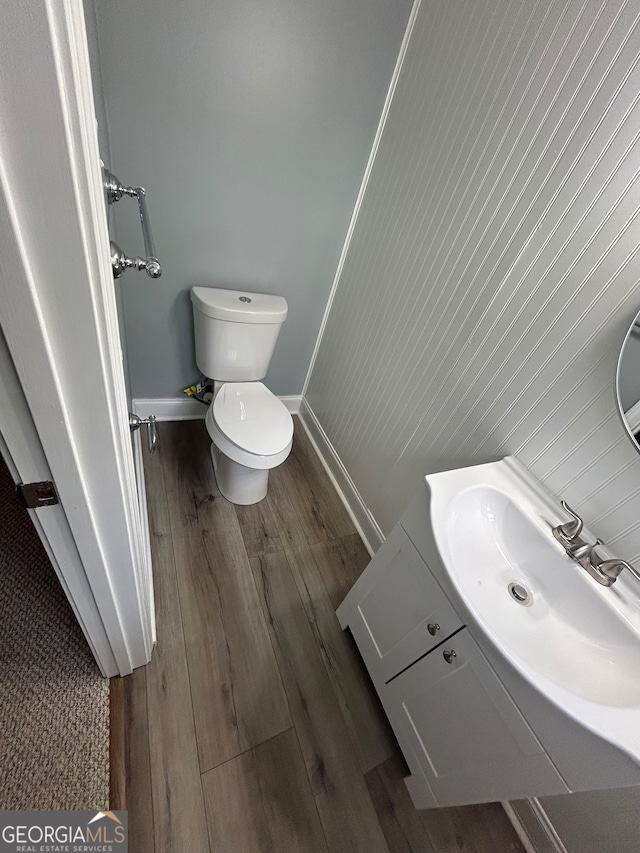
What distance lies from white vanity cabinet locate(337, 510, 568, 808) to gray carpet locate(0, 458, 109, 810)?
80 centimetres

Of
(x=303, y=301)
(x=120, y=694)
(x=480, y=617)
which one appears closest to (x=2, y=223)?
(x=480, y=617)

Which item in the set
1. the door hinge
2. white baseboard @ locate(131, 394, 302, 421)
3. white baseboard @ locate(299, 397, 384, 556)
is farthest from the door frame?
white baseboard @ locate(131, 394, 302, 421)

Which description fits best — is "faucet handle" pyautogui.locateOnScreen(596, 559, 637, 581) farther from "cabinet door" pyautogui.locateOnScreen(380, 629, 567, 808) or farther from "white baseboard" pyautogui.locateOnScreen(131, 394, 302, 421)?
"white baseboard" pyautogui.locateOnScreen(131, 394, 302, 421)

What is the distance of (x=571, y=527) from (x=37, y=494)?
43.0 inches

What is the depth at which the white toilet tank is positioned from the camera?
4.98 ft

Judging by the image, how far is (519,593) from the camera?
2.93ft

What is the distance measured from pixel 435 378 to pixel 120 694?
4.57 ft

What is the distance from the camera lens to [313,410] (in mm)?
2143

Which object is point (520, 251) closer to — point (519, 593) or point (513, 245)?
point (513, 245)

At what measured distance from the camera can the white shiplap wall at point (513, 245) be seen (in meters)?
0.82

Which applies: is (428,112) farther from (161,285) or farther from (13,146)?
(13,146)

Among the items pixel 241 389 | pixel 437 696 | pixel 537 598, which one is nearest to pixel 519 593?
pixel 537 598

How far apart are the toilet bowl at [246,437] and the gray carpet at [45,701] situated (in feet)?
2.32

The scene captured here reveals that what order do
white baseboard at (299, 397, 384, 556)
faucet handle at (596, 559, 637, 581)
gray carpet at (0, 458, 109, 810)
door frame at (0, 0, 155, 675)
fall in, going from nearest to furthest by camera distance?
door frame at (0, 0, 155, 675) < faucet handle at (596, 559, 637, 581) < gray carpet at (0, 458, 109, 810) < white baseboard at (299, 397, 384, 556)
